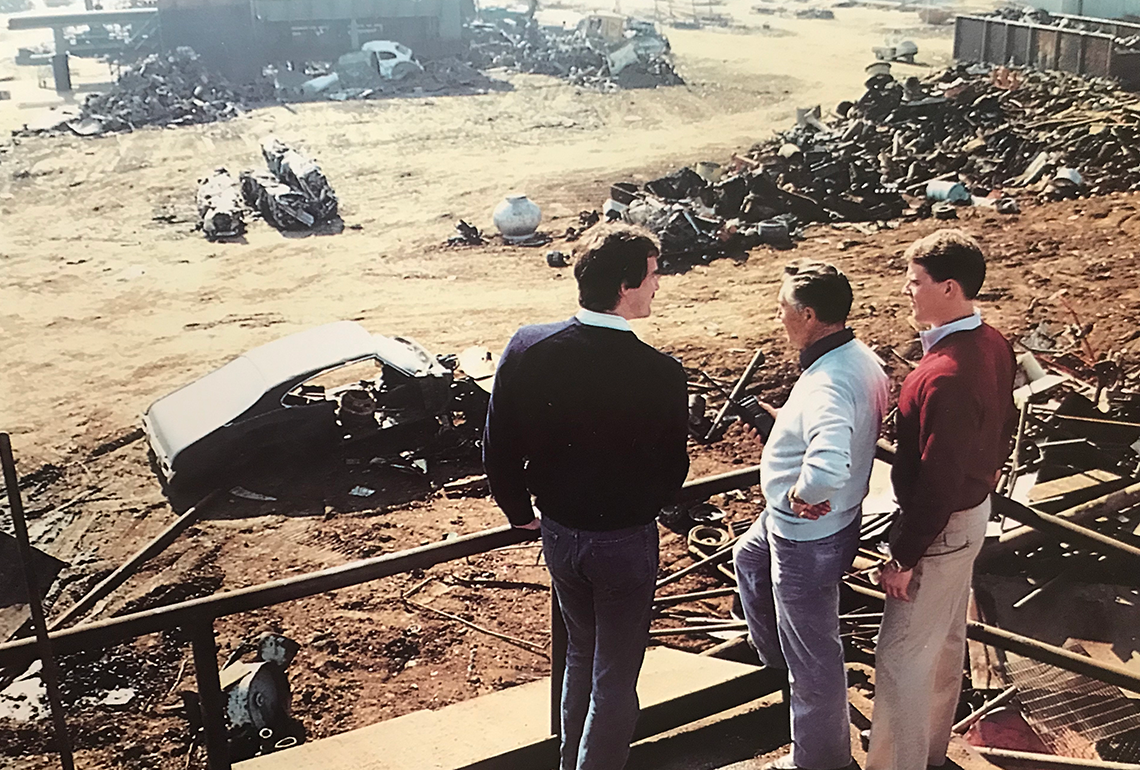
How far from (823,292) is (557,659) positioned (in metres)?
1.17

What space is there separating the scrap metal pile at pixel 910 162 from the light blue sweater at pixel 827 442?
887cm

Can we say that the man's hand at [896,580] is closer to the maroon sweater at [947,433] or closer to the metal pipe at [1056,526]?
the maroon sweater at [947,433]

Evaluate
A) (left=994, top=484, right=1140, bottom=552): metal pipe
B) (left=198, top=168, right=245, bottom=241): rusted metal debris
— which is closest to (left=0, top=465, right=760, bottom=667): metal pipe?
(left=994, top=484, right=1140, bottom=552): metal pipe

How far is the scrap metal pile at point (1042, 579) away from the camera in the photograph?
3.04 metres

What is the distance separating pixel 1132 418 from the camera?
700 centimetres

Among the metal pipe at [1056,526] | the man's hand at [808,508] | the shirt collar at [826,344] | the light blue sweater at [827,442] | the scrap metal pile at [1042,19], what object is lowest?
the metal pipe at [1056,526]

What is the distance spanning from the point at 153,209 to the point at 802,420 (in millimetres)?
12452

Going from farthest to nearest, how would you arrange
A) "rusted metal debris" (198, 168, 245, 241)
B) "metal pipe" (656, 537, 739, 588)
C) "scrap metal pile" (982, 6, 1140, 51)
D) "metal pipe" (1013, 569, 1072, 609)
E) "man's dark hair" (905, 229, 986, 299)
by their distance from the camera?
"scrap metal pile" (982, 6, 1140, 51)
"rusted metal debris" (198, 168, 245, 241)
"metal pipe" (1013, 569, 1072, 609)
"metal pipe" (656, 537, 739, 588)
"man's dark hair" (905, 229, 986, 299)

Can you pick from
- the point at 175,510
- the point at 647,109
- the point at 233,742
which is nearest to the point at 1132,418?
the point at 233,742

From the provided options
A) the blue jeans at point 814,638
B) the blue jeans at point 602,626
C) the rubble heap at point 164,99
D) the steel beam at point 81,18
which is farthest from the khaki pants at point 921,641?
the rubble heap at point 164,99

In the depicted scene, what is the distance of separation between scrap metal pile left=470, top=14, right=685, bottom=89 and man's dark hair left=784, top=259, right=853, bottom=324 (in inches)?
587

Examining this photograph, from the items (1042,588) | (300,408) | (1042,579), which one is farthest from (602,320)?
(300,408)

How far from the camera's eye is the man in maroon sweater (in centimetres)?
238

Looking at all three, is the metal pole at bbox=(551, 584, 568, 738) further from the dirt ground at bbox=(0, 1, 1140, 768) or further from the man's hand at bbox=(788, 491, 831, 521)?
the dirt ground at bbox=(0, 1, 1140, 768)
